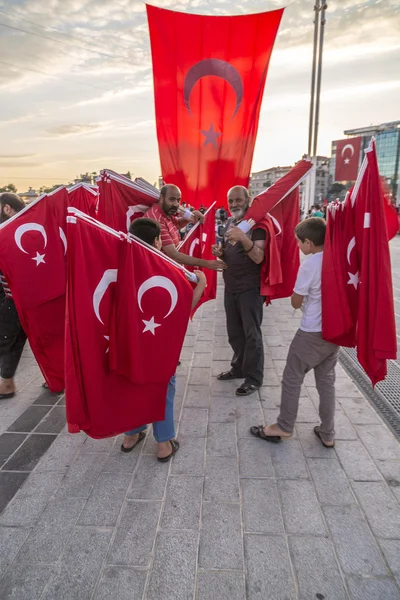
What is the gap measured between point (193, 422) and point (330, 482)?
1265 mm

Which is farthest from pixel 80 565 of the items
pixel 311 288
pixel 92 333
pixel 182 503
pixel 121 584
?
pixel 311 288

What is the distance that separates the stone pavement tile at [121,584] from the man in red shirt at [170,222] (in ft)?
7.75

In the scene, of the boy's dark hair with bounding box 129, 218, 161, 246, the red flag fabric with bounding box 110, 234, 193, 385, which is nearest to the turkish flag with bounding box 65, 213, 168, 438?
the red flag fabric with bounding box 110, 234, 193, 385

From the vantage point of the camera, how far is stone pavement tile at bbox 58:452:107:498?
7.99 ft

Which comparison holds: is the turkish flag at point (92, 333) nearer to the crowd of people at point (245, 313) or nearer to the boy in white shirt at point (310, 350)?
the crowd of people at point (245, 313)

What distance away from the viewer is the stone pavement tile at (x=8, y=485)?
2.38 meters

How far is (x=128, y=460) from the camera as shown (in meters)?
2.77

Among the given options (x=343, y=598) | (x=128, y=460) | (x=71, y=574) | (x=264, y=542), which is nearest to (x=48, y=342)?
(x=128, y=460)

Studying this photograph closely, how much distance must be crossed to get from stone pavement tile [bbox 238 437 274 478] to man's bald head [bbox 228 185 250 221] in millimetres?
2137

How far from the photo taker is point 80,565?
1890mm

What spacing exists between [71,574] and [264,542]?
1043 mm

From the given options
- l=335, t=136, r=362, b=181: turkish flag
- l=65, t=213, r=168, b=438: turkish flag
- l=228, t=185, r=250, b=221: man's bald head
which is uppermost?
l=335, t=136, r=362, b=181: turkish flag

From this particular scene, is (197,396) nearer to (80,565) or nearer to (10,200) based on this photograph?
(80,565)

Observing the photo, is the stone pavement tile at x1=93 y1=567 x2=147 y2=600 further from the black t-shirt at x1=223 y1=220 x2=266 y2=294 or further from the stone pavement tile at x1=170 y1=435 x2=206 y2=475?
the black t-shirt at x1=223 y1=220 x2=266 y2=294
